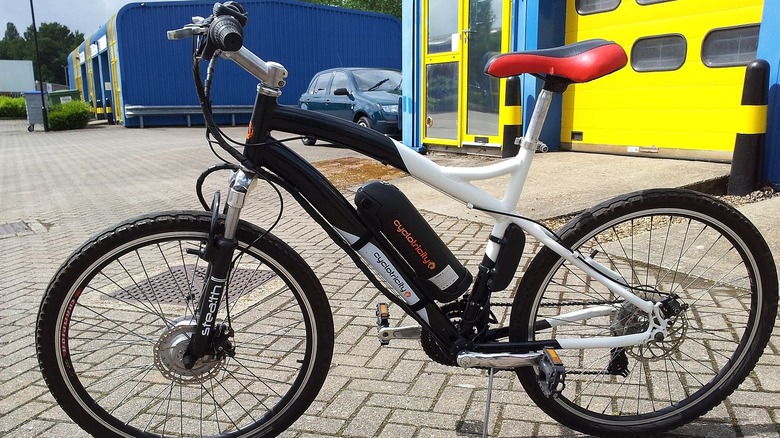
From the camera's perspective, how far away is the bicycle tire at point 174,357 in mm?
2162

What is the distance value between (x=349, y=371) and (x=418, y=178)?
1.28 m

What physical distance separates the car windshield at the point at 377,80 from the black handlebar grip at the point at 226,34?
37.0 feet

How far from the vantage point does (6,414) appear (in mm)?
2762

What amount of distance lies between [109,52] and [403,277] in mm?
29215

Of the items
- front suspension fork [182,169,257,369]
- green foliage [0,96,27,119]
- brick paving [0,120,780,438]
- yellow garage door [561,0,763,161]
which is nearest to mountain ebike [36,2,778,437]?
front suspension fork [182,169,257,369]

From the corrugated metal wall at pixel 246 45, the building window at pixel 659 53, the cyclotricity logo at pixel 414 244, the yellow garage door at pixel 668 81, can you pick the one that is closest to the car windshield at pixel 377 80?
the yellow garage door at pixel 668 81

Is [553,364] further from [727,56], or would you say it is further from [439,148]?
[439,148]

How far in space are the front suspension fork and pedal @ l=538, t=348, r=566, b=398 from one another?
1.20 meters

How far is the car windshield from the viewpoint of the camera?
1316 centimetres

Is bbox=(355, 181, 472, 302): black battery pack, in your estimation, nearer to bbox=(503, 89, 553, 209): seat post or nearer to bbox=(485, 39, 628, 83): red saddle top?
bbox=(503, 89, 553, 209): seat post

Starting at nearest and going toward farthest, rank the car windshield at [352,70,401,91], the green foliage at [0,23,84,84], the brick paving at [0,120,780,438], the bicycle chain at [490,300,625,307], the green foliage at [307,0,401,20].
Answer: the bicycle chain at [490,300,625,307] → the brick paving at [0,120,780,438] → the car windshield at [352,70,401,91] → the green foliage at [307,0,401,20] → the green foliage at [0,23,84,84]

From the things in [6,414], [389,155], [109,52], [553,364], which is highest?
[109,52]

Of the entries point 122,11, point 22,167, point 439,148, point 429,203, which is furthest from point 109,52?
point 429,203

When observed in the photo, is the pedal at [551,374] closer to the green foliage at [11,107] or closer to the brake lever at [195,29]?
the brake lever at [195,29]
